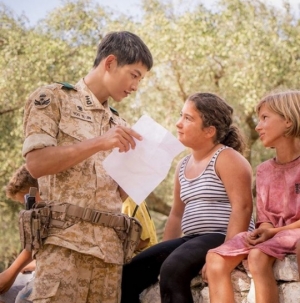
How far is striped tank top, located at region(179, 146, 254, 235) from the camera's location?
346 centimetres

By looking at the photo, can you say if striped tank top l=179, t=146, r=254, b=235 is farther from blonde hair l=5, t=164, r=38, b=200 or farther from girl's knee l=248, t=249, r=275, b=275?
blonde hair l=5, t=164, r=38, b=200

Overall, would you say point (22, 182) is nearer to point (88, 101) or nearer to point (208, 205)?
point (88, 101)

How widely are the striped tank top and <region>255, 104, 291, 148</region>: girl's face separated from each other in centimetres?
26

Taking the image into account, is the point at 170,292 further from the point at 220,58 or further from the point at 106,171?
the point at 220,58

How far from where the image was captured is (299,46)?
11820 millimetres

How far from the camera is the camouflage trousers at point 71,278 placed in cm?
304

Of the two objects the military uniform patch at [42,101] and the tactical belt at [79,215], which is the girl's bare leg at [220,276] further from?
the military uniform patch at [42,101]

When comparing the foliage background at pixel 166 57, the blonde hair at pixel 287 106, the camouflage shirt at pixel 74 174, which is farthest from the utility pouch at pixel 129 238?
the foliage background at pixel 166 57

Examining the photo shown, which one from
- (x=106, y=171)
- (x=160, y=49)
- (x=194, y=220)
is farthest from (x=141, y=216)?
(x=160, y=49)

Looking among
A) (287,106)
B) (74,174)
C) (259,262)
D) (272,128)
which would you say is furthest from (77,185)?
(287,106)

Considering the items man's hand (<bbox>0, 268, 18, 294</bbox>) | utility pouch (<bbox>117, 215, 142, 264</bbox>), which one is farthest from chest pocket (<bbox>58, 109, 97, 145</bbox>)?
man's hand (<bbox>0, 268, 18, 294</bbox>)

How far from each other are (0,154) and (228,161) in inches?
364

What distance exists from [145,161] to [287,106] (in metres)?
0.85

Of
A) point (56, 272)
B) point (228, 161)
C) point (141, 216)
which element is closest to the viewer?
point (56, 272)
